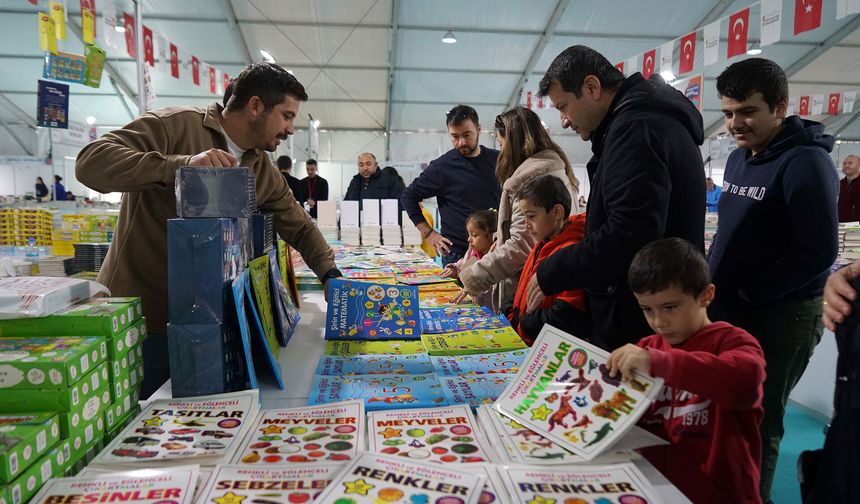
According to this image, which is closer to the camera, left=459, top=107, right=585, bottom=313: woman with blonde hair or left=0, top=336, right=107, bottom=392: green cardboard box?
left=0, top=336, right=107, bottom=392: green cardboard box

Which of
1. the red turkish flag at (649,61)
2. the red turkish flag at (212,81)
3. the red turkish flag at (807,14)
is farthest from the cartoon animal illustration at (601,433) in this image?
the red turkish flag at (212,81)

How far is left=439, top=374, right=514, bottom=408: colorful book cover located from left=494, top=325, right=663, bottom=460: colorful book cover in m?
0.06

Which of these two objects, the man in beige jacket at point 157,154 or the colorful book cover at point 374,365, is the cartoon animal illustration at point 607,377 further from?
the man in beige jacket at point 157,154

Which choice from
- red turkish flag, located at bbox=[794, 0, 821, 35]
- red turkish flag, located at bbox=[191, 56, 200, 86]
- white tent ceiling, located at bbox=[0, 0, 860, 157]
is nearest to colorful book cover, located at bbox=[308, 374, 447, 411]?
red turkish flag, located at bbox=[794, 0, 821, 35]

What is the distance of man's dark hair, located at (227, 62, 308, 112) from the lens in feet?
5.03

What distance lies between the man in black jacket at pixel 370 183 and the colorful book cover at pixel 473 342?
381 cm

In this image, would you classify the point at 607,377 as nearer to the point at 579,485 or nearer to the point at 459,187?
the point at 579,485

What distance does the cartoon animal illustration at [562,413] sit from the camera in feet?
3.10

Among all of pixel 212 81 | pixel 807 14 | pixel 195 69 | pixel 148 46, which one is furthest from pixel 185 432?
pixel 212 81

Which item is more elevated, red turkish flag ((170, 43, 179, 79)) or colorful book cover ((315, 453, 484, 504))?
red turkish flag ((170, 43, 179, 79))

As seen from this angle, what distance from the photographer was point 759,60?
1671mm

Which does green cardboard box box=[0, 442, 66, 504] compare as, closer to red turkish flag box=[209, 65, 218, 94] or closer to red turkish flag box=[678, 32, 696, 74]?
red turkish flag box=[678, 32, 696, 74]

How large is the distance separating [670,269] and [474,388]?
484 mm

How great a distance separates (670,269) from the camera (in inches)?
43.4
